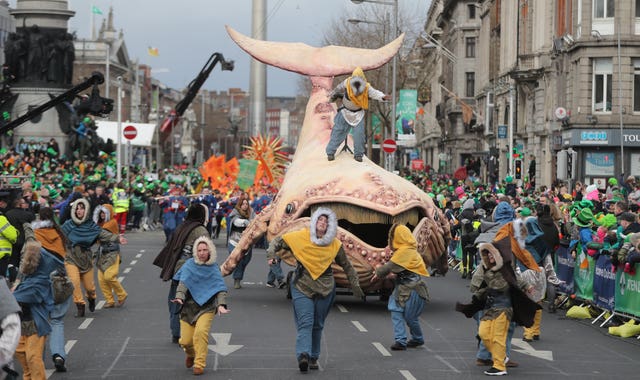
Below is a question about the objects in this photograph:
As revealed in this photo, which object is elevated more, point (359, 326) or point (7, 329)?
point (7, 329)

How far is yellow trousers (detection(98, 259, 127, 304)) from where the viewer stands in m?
19.9

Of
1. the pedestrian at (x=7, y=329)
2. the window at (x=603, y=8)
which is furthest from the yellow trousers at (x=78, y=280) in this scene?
the window at (x=603, y=8)

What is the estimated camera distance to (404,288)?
1628 cm

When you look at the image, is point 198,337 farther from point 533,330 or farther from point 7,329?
point 7,329

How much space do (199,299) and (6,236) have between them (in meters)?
4.33

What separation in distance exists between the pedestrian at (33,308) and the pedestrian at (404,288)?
4.52m

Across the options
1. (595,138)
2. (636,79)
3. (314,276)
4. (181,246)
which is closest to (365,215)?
(181,246)

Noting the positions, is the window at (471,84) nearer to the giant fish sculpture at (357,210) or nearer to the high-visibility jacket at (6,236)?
the giant fish sculpture at (357,210)

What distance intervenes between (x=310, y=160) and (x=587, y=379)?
913 centimetres

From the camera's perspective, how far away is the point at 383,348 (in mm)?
16203

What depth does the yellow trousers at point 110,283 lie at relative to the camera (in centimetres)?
1994

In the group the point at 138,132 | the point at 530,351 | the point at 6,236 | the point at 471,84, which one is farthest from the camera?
the point at 471,84

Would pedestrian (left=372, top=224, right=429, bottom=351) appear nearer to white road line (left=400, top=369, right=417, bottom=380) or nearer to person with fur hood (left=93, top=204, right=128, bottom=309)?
white road line (left=400, top=369, right=417, bottom=380)

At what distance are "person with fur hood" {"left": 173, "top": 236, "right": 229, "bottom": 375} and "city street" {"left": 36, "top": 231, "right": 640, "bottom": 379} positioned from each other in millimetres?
284
